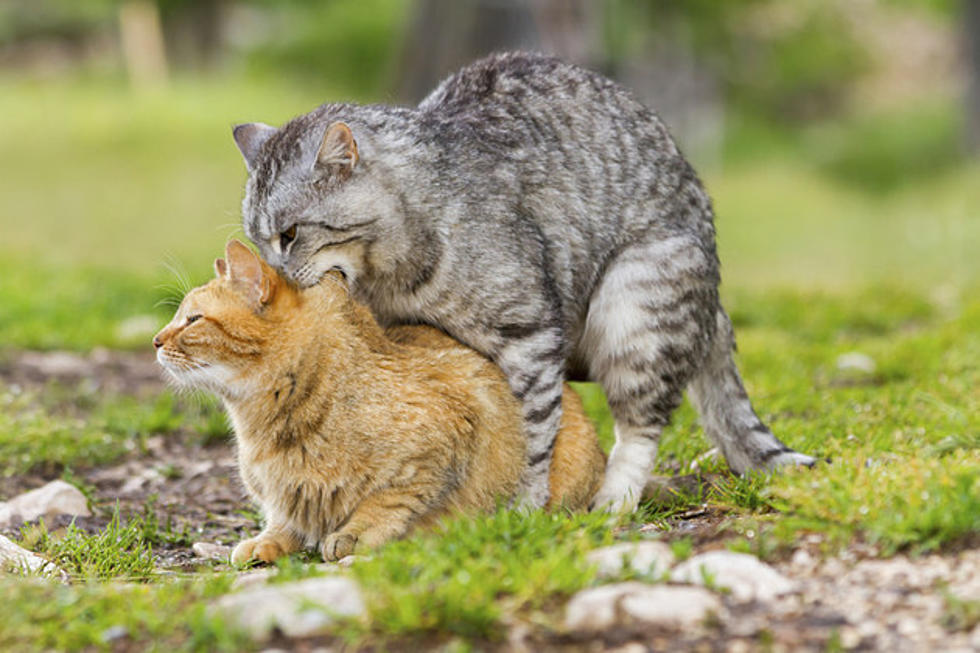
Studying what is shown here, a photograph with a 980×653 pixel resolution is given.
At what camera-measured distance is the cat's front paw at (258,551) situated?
380cm

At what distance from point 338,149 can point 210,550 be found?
4.94 ft

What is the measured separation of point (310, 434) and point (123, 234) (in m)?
9.04

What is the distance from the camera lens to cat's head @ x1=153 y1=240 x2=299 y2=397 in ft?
12.4

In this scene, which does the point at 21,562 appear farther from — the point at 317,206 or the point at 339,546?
the point at 317,206

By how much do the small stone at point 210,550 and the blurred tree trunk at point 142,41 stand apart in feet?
56.8

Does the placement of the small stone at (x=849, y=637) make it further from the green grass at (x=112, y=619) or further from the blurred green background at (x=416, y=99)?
the blurred green background at (x=416, y=99)

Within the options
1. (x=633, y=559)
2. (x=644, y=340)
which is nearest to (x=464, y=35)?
(x=644, y=340)

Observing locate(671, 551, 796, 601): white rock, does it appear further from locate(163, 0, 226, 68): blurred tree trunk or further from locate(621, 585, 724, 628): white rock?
locate(163, 0, 226, 68): blurred tree trunk

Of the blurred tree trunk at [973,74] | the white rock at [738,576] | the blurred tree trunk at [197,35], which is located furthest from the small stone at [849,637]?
the blurred tree trunk at [197,35]

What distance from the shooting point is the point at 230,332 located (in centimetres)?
376

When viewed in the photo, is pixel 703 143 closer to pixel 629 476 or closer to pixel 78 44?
pixel 78 44

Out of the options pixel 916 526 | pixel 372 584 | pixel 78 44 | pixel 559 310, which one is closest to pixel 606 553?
pixel 372 584

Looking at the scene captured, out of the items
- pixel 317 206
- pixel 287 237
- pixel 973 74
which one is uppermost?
pixel 317 206

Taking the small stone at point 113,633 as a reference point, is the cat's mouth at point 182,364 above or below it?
above
